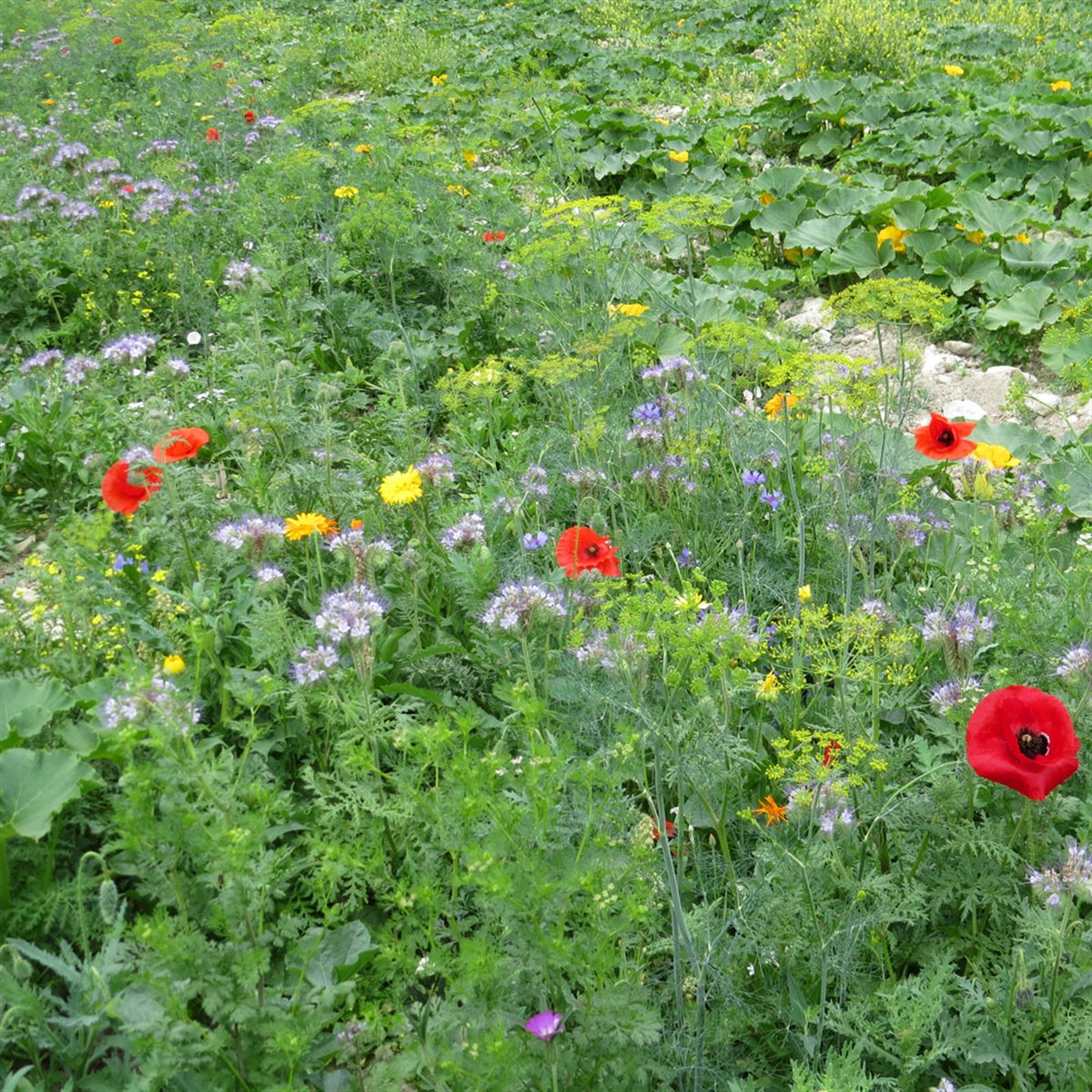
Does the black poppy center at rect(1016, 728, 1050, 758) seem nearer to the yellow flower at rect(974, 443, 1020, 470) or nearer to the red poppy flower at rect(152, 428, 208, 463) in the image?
the yellow flower at rect(974, 443, 1020, 470)

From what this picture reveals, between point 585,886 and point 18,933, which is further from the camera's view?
point 18,933

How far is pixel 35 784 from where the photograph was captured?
6.29 ft

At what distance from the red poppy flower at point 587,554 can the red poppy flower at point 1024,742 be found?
837 millimetres

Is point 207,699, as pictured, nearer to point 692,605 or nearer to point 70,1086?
point 70,1086

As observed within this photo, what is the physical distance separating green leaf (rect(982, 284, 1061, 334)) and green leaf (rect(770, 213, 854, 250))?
958 mm

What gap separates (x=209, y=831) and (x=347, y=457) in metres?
1.73

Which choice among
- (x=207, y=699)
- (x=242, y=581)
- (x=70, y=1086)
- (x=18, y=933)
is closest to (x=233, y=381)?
(x=242, y=581)

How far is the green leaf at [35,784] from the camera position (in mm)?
1872

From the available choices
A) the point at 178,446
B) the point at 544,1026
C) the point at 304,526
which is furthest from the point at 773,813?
the point at 178,446

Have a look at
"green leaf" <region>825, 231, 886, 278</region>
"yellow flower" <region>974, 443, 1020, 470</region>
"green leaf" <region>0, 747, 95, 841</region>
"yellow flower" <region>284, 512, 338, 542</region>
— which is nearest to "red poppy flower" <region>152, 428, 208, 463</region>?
"yellow flower" <region>284, 512, 338, 542</region>

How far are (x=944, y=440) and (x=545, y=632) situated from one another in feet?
3.87

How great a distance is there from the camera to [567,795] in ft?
6.79

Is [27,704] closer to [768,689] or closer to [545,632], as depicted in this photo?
[545,632]

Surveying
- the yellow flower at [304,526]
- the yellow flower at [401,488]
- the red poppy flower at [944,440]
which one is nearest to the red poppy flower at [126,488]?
the yellow flower at [304,526]
